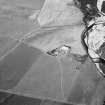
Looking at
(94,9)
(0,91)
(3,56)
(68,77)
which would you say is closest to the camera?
(0,91)

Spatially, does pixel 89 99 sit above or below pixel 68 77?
below

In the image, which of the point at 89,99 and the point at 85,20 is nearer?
the point at 89,99

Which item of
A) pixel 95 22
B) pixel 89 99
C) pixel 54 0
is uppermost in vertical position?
pixel 54 0

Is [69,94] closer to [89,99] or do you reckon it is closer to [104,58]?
[89,99]

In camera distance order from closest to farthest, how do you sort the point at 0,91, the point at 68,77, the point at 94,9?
the point at 0,91, the point at 68,77, the point at 94,9

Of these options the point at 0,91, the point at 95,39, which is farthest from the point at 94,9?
the point at 0,91

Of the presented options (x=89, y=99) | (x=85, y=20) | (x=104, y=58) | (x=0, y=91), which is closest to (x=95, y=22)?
(x=85, y=20)
